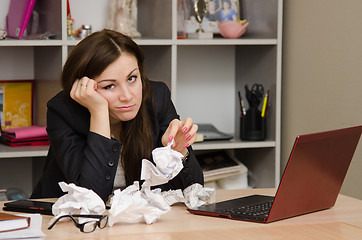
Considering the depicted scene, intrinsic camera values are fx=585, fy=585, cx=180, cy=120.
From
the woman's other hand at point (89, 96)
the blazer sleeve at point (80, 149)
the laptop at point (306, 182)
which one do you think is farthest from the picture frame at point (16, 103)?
the laptop at point (306, 182)

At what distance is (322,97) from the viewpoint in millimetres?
2434

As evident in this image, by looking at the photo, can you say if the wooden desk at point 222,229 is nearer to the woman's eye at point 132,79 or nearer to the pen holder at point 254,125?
the woman's eye at point 132,79

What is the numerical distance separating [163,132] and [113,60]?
1.04ft

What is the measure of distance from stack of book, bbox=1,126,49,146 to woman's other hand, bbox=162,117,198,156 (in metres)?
1.02

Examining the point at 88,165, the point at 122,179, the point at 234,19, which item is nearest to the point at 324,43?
the point at 234,19

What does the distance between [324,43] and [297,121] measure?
1.29 feet

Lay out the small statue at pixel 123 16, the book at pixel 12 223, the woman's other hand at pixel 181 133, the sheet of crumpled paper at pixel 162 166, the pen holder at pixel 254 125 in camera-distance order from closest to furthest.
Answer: the book at pixel 12 223
the sheet of crumpled paper at pixel 162 166
the woman's other hand at pixel 181 133
the small statue at pixel 123 16
the pen holder at pixel 254 125

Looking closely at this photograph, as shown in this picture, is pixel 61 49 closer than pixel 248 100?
Yes

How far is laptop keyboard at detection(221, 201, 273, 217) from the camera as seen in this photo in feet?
4.46

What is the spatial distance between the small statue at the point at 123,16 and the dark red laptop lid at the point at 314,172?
1.39 metres

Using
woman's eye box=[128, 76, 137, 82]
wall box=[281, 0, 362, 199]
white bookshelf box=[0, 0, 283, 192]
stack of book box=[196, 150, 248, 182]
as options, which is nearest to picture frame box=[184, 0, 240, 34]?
white bookshelf box=[0, 0, 283, 192]

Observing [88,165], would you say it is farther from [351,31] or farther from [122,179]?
[351,31]

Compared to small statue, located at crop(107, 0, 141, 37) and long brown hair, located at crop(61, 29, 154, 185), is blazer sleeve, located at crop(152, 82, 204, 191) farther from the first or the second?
small statue, located at crop(107, 0, 141, 37)

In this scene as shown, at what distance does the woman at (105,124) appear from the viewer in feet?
5.37
